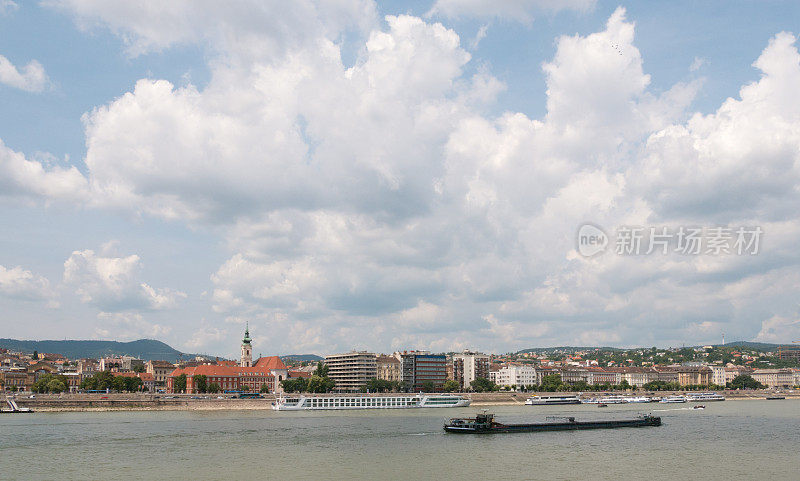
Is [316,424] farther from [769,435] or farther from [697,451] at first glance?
[769,435]

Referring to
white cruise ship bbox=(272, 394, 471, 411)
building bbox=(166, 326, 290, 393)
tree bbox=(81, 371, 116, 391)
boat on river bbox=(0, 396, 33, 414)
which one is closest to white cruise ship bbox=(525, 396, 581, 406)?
white cruise ship bbox=(272, 394, 471, 411)

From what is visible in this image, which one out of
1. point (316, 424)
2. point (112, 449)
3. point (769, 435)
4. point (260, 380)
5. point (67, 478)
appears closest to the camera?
point (67, 478)

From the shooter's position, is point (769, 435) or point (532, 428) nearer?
point (769, 435)

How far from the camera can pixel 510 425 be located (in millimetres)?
77750

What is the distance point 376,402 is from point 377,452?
247ft

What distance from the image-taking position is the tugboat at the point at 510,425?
74.4m

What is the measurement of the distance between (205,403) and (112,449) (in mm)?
65722

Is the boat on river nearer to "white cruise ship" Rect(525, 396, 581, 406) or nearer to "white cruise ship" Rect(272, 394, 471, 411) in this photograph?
"white cruise ship" Rect(272, 394, 471, 411)

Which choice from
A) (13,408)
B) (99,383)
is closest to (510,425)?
(13,408)

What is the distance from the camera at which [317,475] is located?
147ft

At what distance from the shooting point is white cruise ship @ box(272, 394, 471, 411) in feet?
413

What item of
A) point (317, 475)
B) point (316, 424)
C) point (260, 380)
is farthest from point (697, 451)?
point (260, 380)

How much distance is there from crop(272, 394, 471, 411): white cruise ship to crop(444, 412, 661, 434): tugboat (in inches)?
1898

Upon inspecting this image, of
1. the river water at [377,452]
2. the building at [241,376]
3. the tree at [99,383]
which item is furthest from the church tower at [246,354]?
the river water at [377,452]
